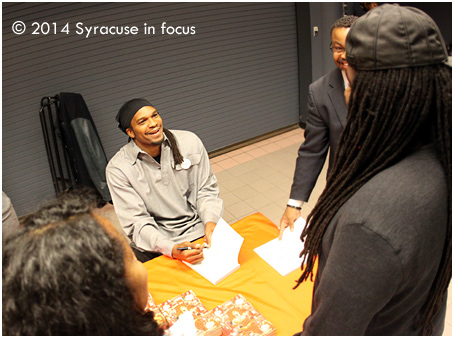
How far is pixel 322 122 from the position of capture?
8.15 ft

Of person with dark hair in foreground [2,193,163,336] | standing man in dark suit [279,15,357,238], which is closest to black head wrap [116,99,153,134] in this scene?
standing man in dark suit [279,15,357,238]

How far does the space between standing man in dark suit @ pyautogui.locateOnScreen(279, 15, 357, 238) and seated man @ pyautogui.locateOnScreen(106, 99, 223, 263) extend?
22.8 inches

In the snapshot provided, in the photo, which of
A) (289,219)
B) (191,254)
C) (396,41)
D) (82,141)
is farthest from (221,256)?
(82,141)

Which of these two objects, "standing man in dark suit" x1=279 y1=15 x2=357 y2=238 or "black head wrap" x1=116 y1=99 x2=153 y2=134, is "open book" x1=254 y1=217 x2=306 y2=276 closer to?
"standing man in dark suit" x1=279 y1=15 x2=357 y2=238

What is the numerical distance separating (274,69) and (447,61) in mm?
5051

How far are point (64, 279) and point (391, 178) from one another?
793 mm

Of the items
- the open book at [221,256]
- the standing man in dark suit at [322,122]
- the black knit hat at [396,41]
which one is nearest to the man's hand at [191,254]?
the open book at [221,256]

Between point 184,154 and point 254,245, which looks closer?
point 254,245

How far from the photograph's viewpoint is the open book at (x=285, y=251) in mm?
2080

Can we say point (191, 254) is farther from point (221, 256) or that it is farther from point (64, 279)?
point (64, 279)

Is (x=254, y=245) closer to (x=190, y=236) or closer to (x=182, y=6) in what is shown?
(x=190, y=236)

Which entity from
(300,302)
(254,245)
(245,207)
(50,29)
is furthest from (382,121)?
(50,29)

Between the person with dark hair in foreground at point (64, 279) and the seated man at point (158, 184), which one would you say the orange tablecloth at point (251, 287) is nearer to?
the seated man at point (158, 184)

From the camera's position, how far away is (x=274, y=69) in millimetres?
5918
